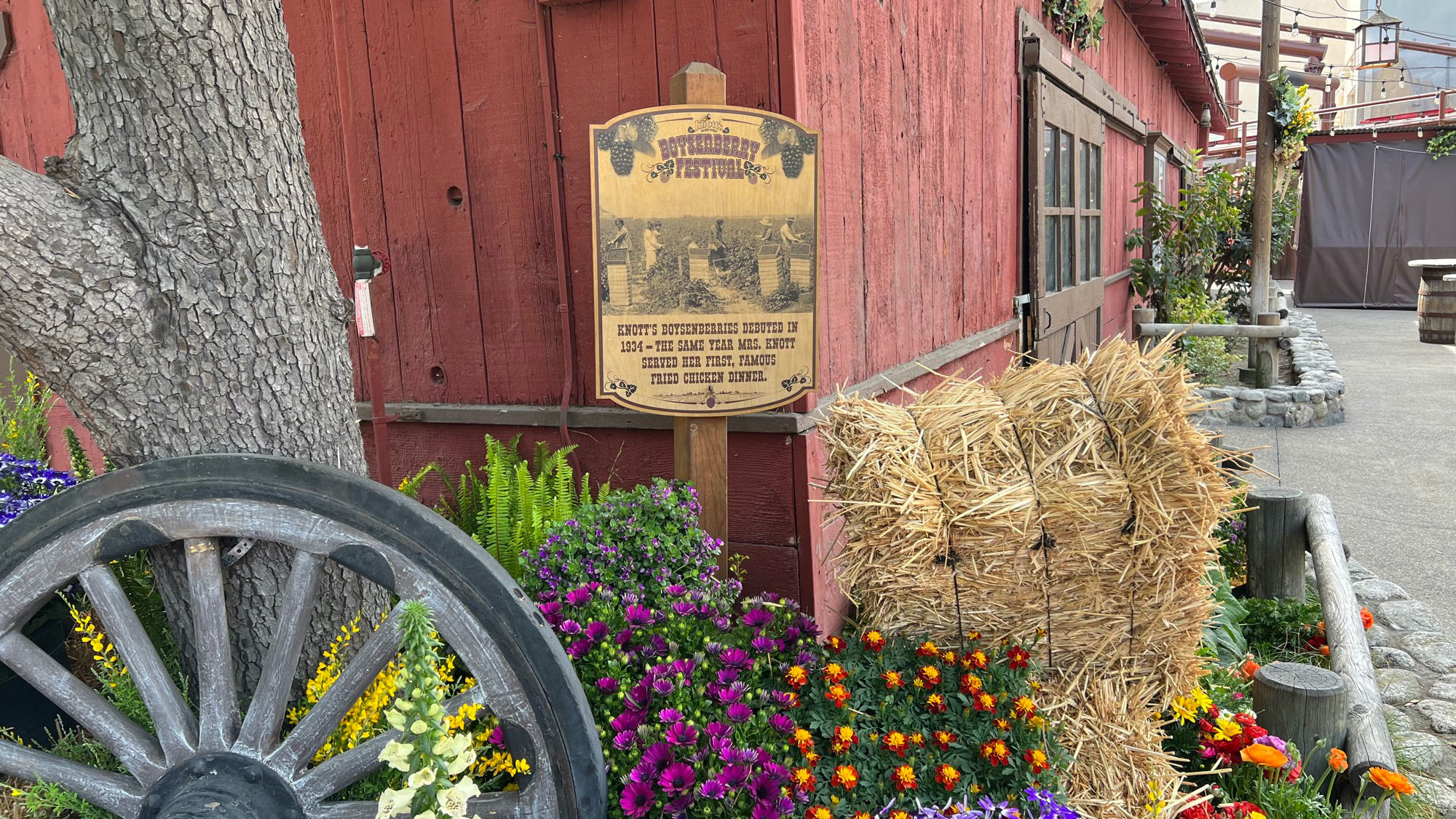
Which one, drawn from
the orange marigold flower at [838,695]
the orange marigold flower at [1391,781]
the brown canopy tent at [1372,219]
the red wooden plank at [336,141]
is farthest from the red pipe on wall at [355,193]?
the brown canopy tent at [1372,219]

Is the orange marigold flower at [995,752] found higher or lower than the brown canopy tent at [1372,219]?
lower

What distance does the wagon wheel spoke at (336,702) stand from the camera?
1.72 meters

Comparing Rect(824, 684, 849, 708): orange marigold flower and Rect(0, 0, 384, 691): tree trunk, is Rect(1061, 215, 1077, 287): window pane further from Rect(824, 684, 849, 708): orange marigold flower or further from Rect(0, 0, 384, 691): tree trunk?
Rect(0, 0, 384, 691): tree trunk

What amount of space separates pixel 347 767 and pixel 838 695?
3.24 feet

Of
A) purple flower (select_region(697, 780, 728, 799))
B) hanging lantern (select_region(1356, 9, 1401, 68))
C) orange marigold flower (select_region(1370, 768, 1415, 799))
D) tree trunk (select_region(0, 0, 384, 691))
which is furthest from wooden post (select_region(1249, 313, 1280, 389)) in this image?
hanging lantern (select_region(1356, 9, 1401, 68))

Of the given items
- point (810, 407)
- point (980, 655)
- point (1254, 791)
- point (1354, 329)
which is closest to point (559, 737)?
point (980, 655)

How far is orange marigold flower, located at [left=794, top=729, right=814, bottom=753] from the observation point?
1934 millimetres

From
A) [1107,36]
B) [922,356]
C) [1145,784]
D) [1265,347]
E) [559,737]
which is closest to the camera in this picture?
[559,737]

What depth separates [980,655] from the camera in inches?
82.9

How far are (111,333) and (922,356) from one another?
8.80 feet

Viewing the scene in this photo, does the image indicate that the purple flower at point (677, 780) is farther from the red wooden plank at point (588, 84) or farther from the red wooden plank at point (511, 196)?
the red wooden plank at point (511, 196)

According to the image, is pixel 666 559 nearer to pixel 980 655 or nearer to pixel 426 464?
pixel 980 655

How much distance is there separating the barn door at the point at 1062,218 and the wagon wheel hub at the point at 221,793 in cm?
428

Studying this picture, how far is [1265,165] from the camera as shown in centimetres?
916
